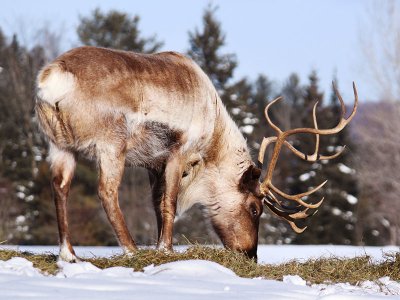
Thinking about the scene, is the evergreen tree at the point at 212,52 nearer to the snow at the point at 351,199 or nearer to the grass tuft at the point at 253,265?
the snow at the point at 351,199

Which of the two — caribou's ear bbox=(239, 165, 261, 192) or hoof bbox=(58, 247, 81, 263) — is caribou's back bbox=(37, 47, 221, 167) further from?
hoof bbox=(58, 247, 81, 263)

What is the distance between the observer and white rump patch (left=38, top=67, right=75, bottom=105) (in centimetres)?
630

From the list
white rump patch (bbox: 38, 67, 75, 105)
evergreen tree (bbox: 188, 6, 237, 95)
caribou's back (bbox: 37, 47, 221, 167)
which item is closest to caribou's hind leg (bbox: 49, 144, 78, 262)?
caribou's back (bbox: 37, 47, 221, 167)

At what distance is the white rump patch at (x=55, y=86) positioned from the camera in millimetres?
6305

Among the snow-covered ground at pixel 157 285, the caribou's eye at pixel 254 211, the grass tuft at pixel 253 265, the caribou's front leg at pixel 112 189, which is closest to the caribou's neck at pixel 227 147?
the caribou's eye at pixel 254 211

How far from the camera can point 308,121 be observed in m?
36.0

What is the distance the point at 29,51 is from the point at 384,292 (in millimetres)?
30403

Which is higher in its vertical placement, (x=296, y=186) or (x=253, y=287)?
(x=253, y=287)

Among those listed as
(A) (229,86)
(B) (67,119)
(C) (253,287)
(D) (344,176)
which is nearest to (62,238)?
(B) (67,119)

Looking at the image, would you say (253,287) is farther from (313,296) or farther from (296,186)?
(296,186)

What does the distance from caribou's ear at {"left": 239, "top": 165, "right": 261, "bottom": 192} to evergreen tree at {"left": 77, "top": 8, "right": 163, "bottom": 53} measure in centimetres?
2470

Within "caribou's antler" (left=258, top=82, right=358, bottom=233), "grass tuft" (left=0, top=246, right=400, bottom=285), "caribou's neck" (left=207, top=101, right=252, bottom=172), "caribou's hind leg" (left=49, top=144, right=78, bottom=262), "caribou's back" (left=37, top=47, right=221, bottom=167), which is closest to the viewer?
"grass tuft" (left=0, top=246, right=400, bottom=285)

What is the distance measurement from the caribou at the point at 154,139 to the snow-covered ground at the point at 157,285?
1.17m

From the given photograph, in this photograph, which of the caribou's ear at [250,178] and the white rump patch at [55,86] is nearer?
the white rump patch at [55,86]
